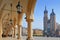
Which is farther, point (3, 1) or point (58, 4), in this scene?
point (58, 4)

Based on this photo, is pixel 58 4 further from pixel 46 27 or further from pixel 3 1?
pixel 46 27

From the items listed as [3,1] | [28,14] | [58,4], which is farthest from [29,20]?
[58,4]

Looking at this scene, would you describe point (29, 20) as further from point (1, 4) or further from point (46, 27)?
point (46, 27)

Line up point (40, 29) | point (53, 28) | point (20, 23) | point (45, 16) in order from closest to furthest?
1. point (20, 23)
2. point (53, 28)
3. point (45, 16)
4. point (40, 29)

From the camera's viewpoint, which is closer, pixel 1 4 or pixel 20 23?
pixel 1 4

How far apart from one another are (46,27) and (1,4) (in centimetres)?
2151

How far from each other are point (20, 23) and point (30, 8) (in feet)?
18.1

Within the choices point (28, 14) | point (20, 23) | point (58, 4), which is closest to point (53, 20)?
point (58, 4)

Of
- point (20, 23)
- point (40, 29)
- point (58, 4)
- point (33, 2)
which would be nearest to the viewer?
point (33, 2)

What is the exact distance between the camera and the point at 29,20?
10.0 m

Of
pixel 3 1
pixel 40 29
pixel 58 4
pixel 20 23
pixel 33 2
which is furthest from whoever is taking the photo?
pixel 40 29

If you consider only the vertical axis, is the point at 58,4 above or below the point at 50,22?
above

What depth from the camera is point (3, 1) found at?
13.2 m

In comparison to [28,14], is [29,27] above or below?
below
